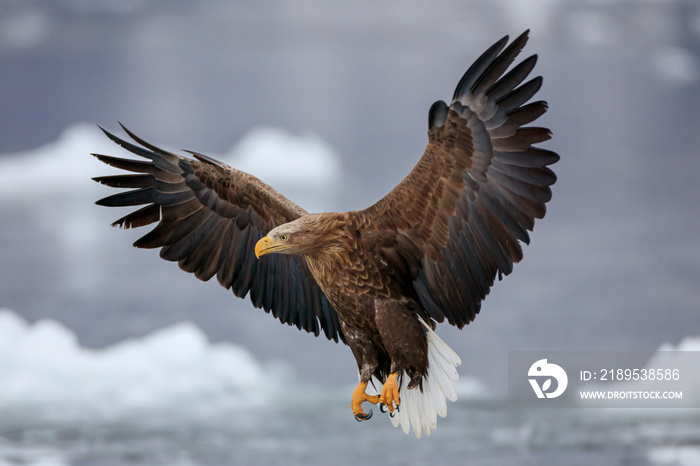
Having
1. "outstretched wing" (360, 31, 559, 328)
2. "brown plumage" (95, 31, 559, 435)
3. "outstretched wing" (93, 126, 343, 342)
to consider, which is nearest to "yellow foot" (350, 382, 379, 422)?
"brown plumage" (95, 31, 559, 435)

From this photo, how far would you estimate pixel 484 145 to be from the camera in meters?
2.35

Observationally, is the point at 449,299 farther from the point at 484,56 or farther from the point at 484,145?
the point at 484,56

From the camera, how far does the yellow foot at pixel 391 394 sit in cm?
254

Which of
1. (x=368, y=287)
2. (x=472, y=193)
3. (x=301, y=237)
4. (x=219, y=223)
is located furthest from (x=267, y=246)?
(x=472, y=193)

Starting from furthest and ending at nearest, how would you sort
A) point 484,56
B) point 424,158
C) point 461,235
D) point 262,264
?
point 262,264, point 461,235, point 424,158, point 484,56

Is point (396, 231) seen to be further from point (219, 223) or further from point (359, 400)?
point (219, 223)

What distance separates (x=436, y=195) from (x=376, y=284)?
1.30 feet

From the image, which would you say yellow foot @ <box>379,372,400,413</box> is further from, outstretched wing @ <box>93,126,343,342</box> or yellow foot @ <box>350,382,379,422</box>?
outstretched wing @ <box>93,126,343,342</box>

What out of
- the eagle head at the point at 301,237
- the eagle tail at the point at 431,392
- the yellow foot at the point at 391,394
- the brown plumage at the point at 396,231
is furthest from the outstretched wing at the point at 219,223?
the yellow foot at the point at 391,394

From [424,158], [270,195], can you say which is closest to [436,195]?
[424,158]

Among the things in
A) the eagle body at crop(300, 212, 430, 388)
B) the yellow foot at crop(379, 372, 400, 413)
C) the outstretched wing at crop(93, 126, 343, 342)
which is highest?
the outstretched wing at crop(93, 126, 343, 342)

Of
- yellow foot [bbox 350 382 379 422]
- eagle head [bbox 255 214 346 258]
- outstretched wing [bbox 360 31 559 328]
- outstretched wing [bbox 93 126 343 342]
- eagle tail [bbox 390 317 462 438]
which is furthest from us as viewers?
outstretched wing [bbox 93 126 343 342]

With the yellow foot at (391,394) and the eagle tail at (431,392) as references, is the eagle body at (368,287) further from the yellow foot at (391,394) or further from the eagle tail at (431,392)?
the eagle tail at (431,392)

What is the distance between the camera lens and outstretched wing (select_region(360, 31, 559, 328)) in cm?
227
